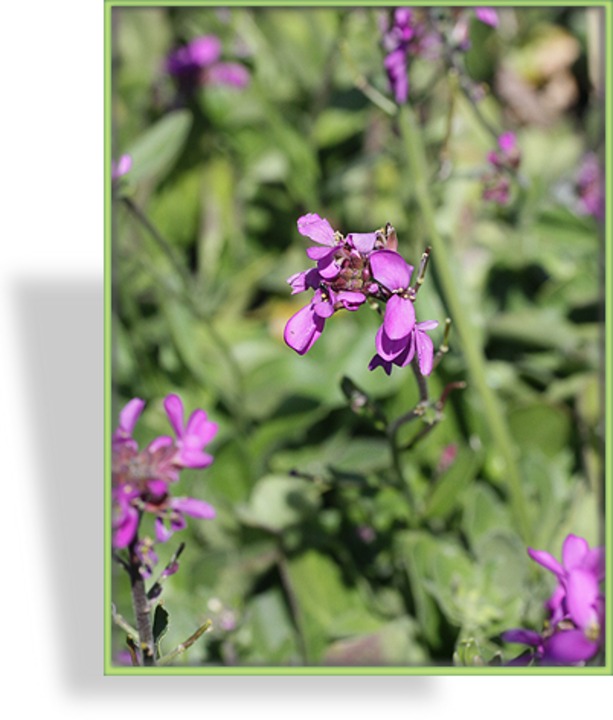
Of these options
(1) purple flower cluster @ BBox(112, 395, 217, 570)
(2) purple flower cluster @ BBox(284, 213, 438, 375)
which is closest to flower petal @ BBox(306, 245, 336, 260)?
(2) purple flower cluster @ BBox(284, 213, 438, 375)

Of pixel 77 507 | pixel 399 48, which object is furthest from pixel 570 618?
pixel 399 48

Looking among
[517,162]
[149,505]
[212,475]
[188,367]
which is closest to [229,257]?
[188,367]

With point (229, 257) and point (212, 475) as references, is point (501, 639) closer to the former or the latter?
point (212, 475)

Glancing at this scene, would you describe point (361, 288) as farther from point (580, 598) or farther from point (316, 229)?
point (580, 598)

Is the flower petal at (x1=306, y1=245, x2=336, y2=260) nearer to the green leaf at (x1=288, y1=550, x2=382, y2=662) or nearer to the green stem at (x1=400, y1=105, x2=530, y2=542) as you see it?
the green stem at (x1=400, y1=105, x2=530, y2=542)

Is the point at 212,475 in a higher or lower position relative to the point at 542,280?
lower

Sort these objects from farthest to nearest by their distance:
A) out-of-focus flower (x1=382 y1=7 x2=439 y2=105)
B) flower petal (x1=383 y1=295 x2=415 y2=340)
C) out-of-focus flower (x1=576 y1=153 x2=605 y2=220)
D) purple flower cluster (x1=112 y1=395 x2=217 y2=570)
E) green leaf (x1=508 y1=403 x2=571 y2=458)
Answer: out-of-focus flower (x1=576 y1=153 x2=605 y2=220), green leaf (x1=508 y1=403 x2=571 y2=458), out-of-focus flower (x1=382 y1=7 x2=439 y2=105), purple flower cluster (x1=112 y1=395 x2=217 y2=570), flower petal (x1=383 y1=295 x2=415 y2=340)
